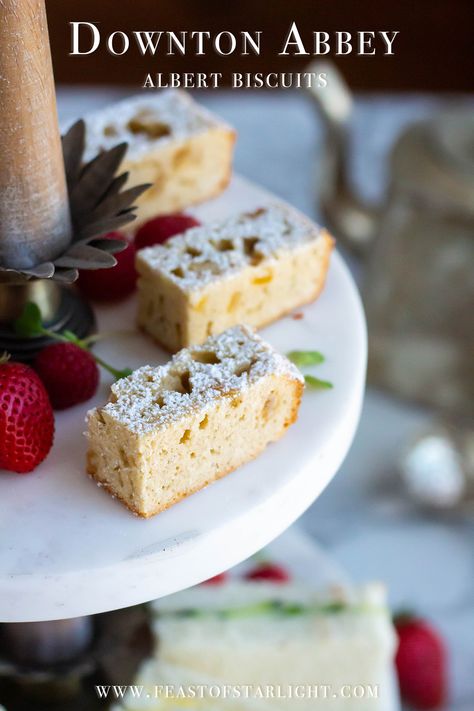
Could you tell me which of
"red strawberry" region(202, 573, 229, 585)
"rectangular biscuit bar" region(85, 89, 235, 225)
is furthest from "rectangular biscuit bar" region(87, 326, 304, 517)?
"red strawberry" region(202, 573, 229, 585)

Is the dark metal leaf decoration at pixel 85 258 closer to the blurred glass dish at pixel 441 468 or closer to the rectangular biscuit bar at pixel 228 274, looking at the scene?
the rectangular biscuit bar at pixel 228 274

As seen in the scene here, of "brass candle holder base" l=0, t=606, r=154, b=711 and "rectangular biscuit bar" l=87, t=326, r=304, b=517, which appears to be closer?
"rectangular biscuit bar" l=87, t=326, r=304, b=517

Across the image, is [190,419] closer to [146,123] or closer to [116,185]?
[116,185]

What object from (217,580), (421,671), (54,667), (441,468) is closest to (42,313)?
(54,667)

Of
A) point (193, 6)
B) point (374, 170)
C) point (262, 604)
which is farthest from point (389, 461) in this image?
point (193, 6)

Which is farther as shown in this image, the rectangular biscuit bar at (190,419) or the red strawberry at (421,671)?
the red strawberry at (421,671)

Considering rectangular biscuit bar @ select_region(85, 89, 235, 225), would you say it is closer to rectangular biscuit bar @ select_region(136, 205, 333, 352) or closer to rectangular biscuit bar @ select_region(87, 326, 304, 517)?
rectangular biscuit bar @ select_region(136, 205, 333, 352)

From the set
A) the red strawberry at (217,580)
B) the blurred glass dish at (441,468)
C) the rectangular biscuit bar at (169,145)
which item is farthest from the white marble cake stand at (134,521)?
the blurred glass dish at (441,468)
